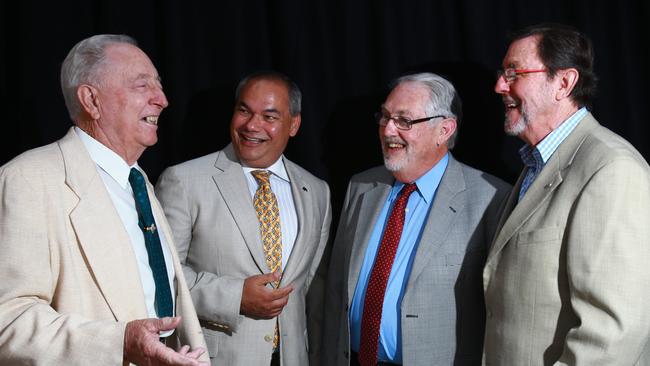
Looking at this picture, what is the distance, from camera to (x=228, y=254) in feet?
9.18

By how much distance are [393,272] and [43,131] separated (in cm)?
179

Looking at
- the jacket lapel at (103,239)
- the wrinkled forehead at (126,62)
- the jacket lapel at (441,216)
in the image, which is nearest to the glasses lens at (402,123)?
the jacket lapel at (441,216)

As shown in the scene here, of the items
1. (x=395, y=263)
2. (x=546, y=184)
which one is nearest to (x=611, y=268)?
(x=546, y=184)

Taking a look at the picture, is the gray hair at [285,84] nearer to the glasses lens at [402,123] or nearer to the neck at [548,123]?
the glasses lens at [402,123]

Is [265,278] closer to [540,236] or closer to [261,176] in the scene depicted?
[261,176]

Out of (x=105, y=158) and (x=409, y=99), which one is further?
(x=409, y=99)

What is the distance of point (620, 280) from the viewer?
6.36 feet

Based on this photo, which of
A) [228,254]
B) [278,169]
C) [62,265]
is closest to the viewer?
[62,265]

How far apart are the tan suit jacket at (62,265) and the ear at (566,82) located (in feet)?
4.83

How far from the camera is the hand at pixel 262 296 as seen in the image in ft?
8.80

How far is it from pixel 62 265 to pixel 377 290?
1.21 metres

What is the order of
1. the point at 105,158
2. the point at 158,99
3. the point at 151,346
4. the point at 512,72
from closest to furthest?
the point at 151,346 < the point at 105,158 < the point at 158,99 < the point at 512,72

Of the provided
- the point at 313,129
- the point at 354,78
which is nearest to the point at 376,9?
the point at 354,78

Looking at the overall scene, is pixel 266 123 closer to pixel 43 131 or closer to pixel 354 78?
pixel 354 78
